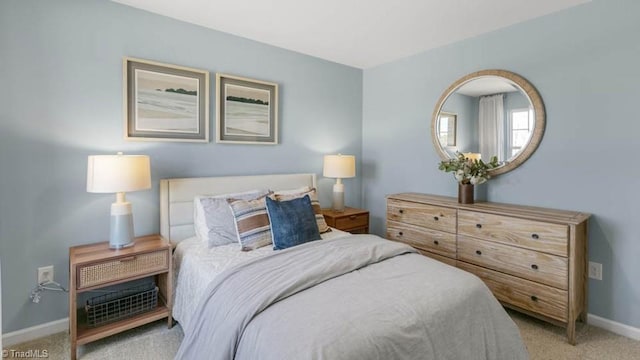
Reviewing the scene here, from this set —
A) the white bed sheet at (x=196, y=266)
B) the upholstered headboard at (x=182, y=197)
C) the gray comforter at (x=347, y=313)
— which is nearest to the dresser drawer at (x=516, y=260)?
the gray comforter at (x=347, y=313)

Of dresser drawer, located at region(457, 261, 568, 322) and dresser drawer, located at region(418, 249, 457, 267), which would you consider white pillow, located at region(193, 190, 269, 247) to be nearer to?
dresser drawer, located at region(418, 249, 457, 267)

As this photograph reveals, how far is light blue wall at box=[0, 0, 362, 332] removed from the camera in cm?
207

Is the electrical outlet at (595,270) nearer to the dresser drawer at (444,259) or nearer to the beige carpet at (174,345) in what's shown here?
the beige carpet at (174,345)

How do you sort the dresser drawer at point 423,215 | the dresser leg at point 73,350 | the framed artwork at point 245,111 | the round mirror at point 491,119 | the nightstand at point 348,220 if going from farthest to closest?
the nightstand at point 348,220 < the framed artwork at point 245,111 < the dresser drawer at point 423,215 < the round mirror at point 491,119 < the dresser leg at point 73,350

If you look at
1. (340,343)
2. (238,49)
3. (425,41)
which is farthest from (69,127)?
(425,41)

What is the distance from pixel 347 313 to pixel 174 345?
1.45 meters

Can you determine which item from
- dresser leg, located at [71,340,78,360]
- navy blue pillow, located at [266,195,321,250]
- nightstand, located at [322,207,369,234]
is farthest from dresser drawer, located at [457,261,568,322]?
dresser leg, located at [71,340,78,360]

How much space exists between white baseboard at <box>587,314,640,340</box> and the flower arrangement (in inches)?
50.7

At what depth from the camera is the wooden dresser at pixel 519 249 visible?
214 centimetres

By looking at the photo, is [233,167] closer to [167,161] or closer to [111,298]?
[167,161]

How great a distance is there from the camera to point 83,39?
2.27 meters

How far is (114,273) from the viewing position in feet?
6.71

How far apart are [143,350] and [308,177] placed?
2070mm

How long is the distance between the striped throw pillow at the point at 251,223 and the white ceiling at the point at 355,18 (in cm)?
153
